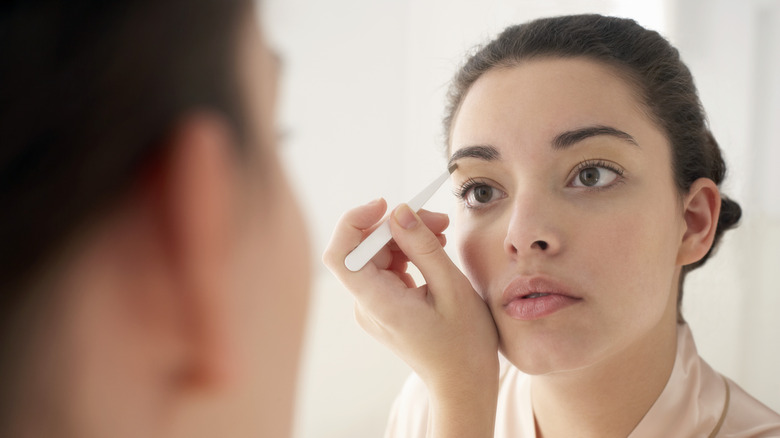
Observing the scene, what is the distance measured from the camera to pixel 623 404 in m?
1.02

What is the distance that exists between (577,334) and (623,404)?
0.25 m

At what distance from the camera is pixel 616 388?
1.02 metres

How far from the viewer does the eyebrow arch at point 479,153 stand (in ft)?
3.07

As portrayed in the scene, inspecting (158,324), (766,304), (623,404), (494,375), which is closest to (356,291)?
(494,375)

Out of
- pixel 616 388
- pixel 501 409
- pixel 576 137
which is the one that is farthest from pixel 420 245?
pixel 501 409

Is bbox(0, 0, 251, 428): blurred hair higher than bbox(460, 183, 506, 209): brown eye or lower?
lower

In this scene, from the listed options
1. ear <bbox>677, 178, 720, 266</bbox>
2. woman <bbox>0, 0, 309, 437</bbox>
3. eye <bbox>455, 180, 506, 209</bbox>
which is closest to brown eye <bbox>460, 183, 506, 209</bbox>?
eye <bbox>455, 180, 506, 209</bbox>

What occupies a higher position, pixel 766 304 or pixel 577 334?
pixel 766 304

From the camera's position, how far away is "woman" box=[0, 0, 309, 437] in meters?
0.23

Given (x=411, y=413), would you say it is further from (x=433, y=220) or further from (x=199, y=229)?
(x=199, y=229)

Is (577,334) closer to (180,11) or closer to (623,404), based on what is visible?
(623,404)

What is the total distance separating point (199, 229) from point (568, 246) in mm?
684

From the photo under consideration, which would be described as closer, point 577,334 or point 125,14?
point 125,14

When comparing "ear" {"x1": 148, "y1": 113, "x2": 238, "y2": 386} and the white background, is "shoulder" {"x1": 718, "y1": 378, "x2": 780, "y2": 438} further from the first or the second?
"ear" {"x1": 148, "y1": 113, "x2": 238, "y2": 386}
